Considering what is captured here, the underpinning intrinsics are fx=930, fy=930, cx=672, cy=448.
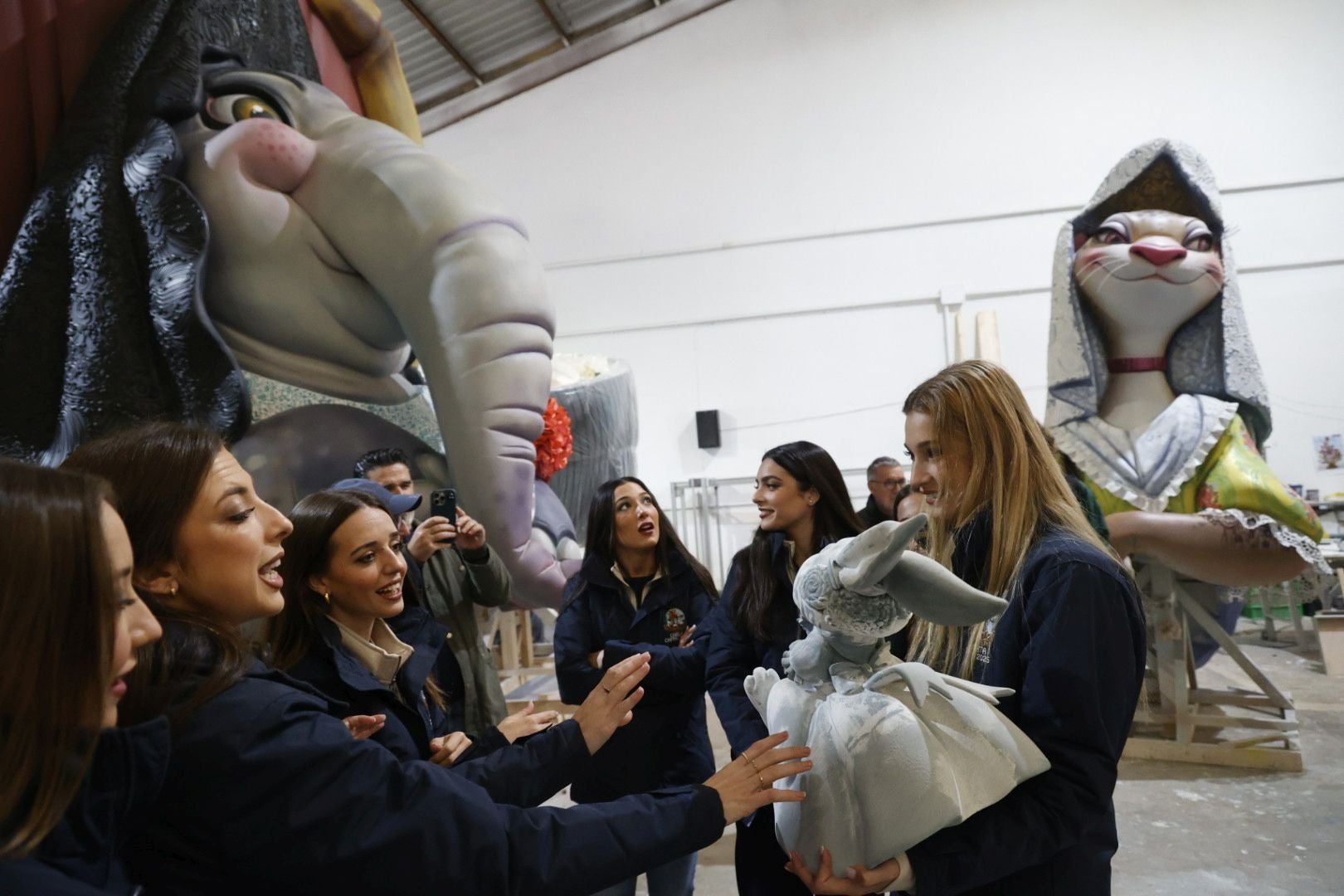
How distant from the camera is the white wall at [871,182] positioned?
8227 millimetres

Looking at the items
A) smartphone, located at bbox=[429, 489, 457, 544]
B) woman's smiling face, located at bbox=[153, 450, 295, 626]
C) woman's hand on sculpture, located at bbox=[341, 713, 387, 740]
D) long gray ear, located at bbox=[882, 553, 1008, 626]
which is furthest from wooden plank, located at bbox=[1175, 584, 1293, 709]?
woman's smiling face, located at bbox=[153, 450, 295, 626]

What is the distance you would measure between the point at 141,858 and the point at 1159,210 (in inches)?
159

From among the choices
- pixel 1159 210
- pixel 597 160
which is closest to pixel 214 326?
pixel 1159 210

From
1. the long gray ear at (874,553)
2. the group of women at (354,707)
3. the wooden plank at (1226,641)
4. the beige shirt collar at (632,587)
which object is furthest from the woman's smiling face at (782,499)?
the wooden plank at (1226,641)

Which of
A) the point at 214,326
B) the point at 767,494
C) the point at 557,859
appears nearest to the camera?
the point at 557,859

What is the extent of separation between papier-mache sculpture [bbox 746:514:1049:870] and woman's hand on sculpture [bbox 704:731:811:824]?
0.11 ft

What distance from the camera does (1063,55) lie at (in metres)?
8.57

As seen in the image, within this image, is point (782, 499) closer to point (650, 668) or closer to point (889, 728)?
point (650, 668)

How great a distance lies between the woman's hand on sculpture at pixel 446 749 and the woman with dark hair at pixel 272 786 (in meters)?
0.40

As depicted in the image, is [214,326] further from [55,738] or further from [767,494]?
[55,738]

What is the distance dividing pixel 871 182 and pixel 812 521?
747 cm

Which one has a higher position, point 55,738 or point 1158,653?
point 55,738

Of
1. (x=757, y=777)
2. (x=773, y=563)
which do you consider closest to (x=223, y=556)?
(x=757, y=777)

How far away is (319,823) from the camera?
86 cm
